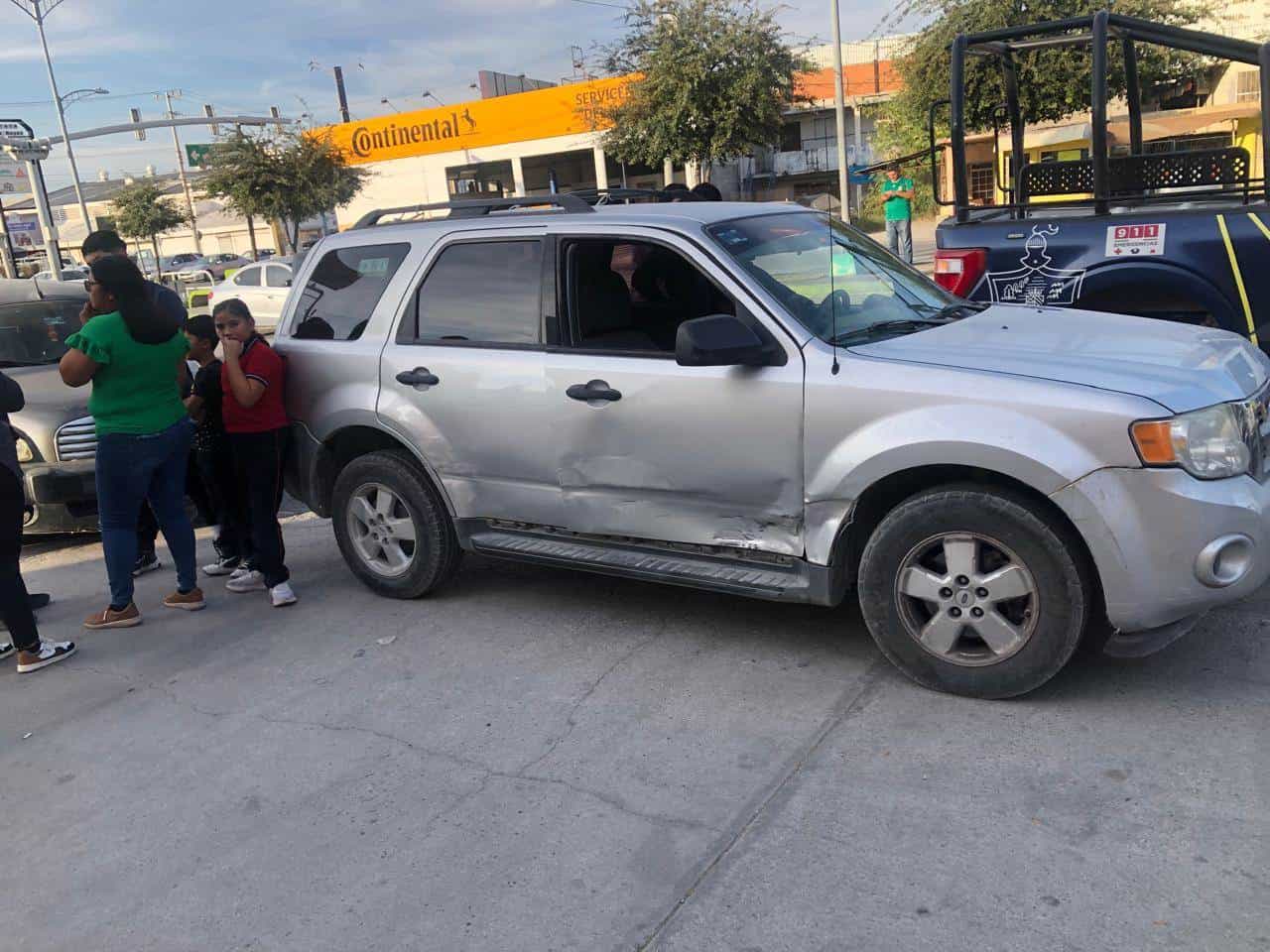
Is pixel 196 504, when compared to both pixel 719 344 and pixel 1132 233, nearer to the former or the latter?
pixel 719 344

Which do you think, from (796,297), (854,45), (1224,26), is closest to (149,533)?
(796,297)

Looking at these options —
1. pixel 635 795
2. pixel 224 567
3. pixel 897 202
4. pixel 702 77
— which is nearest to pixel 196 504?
pixel 224 567

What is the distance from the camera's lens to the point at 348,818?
3.47 metres

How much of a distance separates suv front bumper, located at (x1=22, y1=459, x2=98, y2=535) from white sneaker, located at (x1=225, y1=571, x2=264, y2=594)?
5.23 ft

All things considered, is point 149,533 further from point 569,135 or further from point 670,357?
point 569,135

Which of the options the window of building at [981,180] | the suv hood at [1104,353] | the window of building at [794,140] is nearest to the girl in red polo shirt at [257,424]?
the suv hood at [1104,353]

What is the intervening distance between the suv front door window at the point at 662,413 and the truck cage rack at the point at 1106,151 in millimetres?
3191

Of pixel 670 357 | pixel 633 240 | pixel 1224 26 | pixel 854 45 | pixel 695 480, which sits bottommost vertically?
pixel 695 480

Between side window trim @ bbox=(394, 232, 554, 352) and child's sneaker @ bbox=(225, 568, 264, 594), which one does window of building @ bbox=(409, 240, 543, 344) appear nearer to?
side window trim @ bbox=(394, 232, 554, 352)

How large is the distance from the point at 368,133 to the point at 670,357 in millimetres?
47549

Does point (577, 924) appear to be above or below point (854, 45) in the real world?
below

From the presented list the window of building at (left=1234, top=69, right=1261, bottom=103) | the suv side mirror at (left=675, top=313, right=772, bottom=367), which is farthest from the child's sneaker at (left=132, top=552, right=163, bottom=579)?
the window of building at (left=1234, top=69, right=1261, bottom=103)

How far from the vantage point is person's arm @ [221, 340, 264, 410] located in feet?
17.2

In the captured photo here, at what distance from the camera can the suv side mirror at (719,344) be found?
390cm
